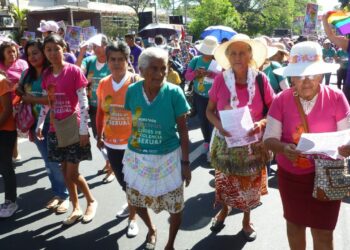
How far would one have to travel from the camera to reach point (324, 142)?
2.15m

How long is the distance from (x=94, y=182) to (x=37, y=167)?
4.16 ft

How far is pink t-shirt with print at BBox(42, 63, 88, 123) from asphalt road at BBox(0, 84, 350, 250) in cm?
116

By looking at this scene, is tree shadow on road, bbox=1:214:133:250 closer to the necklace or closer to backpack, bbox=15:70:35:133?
backpack, bbox=15:70:35:133

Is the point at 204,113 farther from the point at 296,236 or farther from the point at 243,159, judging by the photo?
the point at 296,236

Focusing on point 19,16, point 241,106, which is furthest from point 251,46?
point 19,16

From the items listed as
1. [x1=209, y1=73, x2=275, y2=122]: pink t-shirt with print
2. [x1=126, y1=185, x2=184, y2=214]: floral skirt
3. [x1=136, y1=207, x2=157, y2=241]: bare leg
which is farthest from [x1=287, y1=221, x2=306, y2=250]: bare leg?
[x1=136, y1=207, x2=157, y2=241]: bare leg

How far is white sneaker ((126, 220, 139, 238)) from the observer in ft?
12.1

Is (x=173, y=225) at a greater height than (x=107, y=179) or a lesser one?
greater

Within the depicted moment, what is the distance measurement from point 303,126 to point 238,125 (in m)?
0.75

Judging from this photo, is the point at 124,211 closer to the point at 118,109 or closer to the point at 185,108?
the point at 118,109

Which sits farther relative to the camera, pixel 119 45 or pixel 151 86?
pixel 119 45

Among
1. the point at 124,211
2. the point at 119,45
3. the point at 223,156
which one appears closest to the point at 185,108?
the point at 223,156

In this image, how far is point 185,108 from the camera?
2.93 m

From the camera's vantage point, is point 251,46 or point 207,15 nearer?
point 251,46
